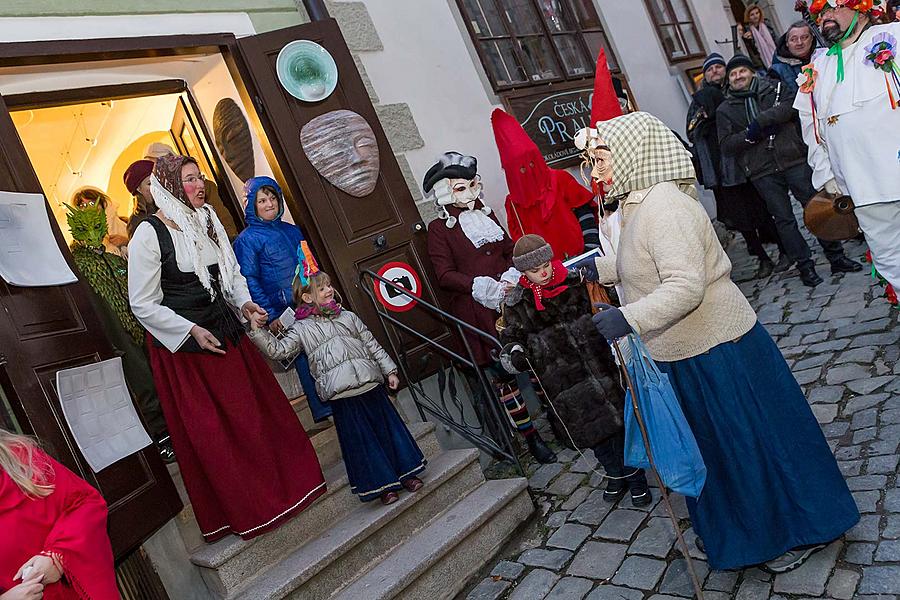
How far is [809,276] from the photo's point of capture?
19.2 ft

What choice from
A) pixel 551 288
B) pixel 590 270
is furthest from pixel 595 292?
pixel 590 270

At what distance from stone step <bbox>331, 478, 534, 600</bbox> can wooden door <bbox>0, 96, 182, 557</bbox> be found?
1.01 m

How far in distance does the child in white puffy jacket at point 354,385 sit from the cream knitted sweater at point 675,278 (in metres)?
1.52

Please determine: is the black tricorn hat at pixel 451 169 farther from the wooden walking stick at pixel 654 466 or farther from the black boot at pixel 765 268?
the black boot at pixel 765 268

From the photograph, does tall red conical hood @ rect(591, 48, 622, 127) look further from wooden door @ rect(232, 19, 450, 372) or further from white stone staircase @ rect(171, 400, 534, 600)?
white stone staircase @ rect(171, 400, 534, 600)

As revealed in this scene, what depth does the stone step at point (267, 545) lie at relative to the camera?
3469mm

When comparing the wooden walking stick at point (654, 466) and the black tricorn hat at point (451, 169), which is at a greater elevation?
the black tricorn hat at point (451, 169)

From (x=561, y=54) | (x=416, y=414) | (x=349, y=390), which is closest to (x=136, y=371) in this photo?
Result: (x=349, y=390)

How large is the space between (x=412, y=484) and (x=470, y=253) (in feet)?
5.50

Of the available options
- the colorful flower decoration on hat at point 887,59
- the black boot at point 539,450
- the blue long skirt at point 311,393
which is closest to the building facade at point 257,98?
the blue long skirt at point 311,393

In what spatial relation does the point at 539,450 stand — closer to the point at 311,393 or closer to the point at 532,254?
the point at 311,393

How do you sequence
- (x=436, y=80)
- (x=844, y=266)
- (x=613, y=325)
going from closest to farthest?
(x=613, y=325) < (x=844, y=266) < (x=436, y=80)

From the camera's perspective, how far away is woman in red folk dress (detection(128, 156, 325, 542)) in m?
3.58

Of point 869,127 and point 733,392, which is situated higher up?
point 869,127
